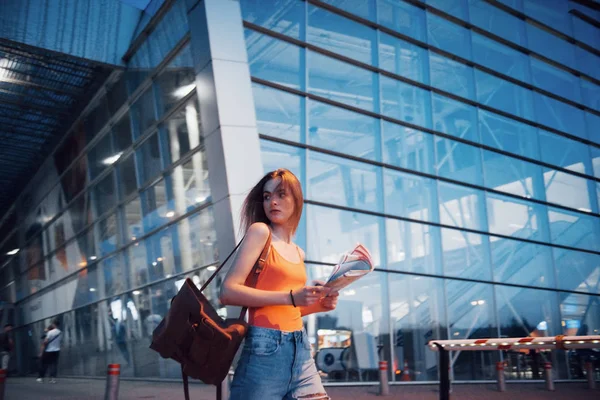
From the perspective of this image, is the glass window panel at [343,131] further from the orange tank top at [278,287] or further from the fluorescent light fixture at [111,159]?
the orange tank top at [278,287]

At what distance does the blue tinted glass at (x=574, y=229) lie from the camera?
727 inches

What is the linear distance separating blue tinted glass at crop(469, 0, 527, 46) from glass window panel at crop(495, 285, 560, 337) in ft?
25.5

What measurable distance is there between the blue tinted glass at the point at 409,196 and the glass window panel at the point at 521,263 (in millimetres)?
2371

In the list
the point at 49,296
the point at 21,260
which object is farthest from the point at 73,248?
the point at 21,260

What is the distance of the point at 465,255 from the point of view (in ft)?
52.6

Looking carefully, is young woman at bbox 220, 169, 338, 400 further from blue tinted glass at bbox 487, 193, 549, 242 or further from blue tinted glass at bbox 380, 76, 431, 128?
blue tinted glass at bbox 487, 193, 549, 242

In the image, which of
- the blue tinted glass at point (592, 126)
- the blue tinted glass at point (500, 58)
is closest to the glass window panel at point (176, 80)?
the blue tinted glass at point (500, 58)

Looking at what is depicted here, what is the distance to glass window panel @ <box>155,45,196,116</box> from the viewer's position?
1311 cm

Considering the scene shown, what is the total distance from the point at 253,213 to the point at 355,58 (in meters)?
13.2

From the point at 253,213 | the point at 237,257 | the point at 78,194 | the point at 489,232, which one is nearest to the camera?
the point at 237,257

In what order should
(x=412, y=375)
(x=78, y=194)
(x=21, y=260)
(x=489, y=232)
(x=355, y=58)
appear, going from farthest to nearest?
(x=21, y=260) < (x=78, y=194) < (x=489, y=232) < (x=355, y=58) < (x=412, y=375)

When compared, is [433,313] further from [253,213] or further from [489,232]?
[253,213]

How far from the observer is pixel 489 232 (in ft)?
55.0

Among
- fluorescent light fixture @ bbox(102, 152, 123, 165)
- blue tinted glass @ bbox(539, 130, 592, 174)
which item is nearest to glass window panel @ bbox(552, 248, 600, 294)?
blue tinted glass @ bbox(539, 130, 592, 174)
